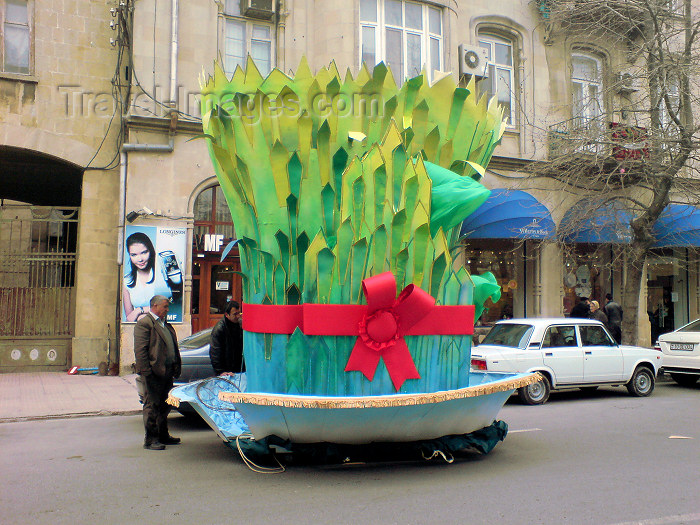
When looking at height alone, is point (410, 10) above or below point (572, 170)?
above

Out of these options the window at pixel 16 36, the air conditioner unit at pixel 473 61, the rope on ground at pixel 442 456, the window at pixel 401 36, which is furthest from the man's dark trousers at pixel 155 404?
A: the air conditioner unit at pixel 473 61

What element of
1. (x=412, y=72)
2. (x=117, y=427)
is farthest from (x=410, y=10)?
(x=117, y=427)

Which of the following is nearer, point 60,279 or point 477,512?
point 477,512

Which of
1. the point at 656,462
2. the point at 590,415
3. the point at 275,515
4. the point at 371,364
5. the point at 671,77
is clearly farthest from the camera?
the point at 671,77

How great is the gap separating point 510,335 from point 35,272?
10.2 meters

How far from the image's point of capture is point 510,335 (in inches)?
425

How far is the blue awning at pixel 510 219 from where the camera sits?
1474cm

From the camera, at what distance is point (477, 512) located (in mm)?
4719

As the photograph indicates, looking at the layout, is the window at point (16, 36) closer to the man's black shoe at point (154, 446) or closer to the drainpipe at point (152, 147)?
the drainpipe at point (152, 147)

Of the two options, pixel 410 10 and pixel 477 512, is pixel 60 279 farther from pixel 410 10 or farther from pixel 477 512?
pixel 477 512

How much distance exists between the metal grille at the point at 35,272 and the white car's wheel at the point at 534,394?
32.4 feet

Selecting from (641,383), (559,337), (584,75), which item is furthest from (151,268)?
(584,75)

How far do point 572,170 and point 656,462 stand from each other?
9.11m

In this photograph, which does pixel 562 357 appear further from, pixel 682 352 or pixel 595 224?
pixel 595 224
